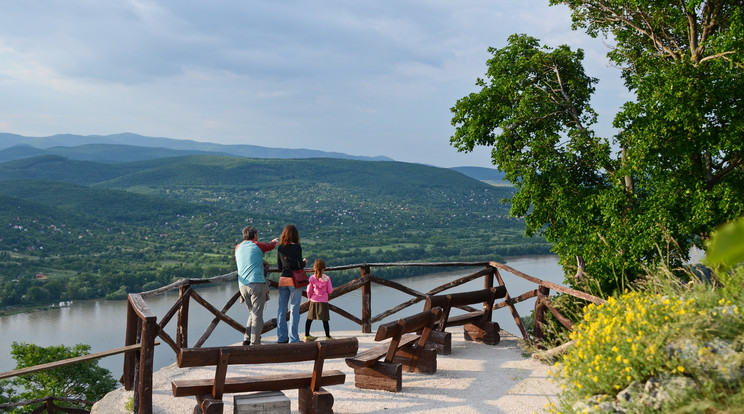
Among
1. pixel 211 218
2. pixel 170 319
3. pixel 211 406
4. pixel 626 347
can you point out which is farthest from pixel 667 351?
pixel 211 218

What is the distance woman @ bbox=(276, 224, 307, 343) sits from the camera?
766cm

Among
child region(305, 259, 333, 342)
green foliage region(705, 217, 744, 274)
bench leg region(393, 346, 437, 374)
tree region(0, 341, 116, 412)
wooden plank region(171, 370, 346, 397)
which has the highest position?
green foliage region(705, 217, 744, 274)

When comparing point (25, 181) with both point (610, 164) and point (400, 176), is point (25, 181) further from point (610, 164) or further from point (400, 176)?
point (610, 164)

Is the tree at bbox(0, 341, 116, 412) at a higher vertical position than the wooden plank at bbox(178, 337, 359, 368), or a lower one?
lower

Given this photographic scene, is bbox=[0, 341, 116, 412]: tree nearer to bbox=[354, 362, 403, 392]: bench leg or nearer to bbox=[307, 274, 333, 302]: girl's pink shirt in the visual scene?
bbox=[307, 274, 333, 302]: girl's pink shirt

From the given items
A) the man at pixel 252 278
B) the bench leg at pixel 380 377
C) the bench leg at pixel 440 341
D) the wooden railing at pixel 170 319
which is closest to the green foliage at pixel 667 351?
the bench leg at pixel 380 377

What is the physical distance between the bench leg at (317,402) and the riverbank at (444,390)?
346 millimetres

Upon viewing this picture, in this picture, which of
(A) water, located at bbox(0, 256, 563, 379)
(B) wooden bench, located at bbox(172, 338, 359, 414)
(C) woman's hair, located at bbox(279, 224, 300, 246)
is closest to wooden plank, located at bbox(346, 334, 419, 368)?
(B) wooden bench, located at bbox(172, 338, 359, 414)

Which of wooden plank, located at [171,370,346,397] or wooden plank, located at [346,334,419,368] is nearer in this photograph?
wooden plank, located at [171,370,346,397]

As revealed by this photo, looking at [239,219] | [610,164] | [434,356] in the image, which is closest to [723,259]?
[434,356]

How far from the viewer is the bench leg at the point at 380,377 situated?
628 centimetres

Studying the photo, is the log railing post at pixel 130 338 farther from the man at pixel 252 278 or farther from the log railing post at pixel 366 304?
the log railing post at pixel 366 304

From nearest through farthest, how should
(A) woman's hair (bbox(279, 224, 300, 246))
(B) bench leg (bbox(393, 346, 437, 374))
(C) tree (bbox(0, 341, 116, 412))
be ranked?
(B) bench leg (bbox(393, 346, 437, 374)) → (A) woman's hair (bbox(279, 224, 300, 246)) → (C) tree (bbox(0, 341, 116, 412))

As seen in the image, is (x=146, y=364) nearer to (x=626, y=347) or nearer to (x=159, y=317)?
(x=626, y=347)
